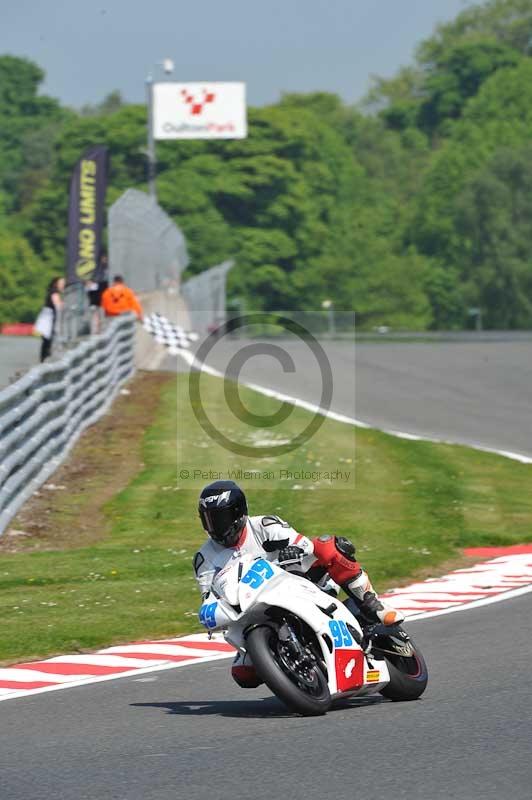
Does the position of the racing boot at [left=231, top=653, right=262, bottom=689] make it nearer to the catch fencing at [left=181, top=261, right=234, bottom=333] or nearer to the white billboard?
the catch fencing at [left=181, top=261, right=234, bottom=333]

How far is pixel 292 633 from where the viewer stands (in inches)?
292

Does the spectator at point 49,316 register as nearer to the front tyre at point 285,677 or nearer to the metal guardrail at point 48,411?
the metal guardrail at point 48,411

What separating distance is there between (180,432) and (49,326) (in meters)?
5.07

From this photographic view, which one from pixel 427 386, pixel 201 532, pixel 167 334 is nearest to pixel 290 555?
pixel 201 532

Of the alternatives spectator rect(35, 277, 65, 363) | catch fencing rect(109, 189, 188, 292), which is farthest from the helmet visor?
catch fencing rect(109, 189, 188, 292)

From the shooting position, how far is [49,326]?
2586cm

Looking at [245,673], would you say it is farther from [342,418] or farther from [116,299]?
[116,299]

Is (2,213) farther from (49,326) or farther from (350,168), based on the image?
(49,326)

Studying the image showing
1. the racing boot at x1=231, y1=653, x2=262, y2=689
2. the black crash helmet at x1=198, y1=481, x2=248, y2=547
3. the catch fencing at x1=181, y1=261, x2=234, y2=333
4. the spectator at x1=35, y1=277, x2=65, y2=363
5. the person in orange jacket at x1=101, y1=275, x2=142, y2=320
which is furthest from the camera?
the catch fencing at x1=181, y1=261, x2=234, y2=333

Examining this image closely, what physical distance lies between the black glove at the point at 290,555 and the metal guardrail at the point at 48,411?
22.9 ft

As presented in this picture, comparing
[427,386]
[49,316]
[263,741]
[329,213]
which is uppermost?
[329,213]

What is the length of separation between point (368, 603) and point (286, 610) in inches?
24.5

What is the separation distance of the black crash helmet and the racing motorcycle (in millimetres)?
127

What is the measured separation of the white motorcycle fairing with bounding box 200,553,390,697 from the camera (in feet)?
24.3
